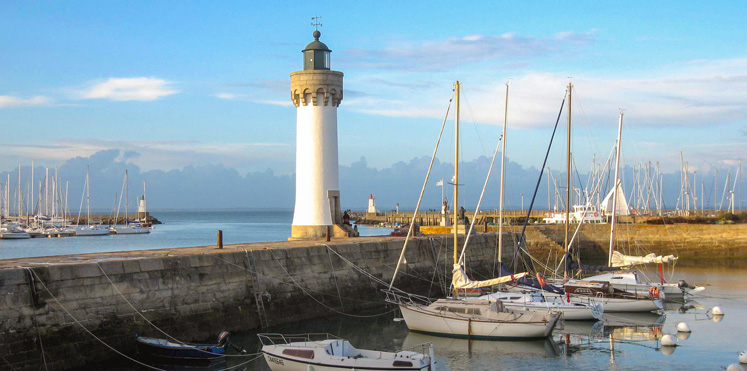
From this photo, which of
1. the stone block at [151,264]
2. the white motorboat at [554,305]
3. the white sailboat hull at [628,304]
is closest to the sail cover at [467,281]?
the white motorboat at [554,305]

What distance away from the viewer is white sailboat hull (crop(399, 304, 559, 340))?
20.4 m

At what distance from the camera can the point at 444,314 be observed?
2080 cm

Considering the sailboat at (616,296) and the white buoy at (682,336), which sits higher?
the sailboat at (616,296)

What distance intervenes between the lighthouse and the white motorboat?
873 centimetres

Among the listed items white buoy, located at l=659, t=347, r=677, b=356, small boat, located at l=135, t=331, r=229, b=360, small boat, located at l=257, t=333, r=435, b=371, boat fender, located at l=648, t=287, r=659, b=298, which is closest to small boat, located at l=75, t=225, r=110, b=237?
boat fender, located at l=648, t=287, r=659, b=298

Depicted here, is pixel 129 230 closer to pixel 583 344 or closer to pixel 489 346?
pixel 489 346

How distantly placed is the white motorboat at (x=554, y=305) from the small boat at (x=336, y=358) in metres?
7.96

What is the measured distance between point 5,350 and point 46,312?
47.0 inches

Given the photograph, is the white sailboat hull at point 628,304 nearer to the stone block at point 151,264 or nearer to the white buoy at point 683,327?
the white buoy at point 683,327

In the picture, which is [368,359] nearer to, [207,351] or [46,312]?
[207,351]

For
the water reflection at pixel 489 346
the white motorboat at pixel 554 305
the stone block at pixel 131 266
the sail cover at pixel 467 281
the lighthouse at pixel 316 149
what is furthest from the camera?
the lighthouse at pixel 316 149

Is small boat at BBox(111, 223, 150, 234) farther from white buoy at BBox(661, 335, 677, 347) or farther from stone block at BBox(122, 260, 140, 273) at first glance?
white buoy at BBox(661, 335, 677, 347)

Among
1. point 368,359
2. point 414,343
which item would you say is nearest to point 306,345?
point 368,359

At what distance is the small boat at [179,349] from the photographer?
16.6m
